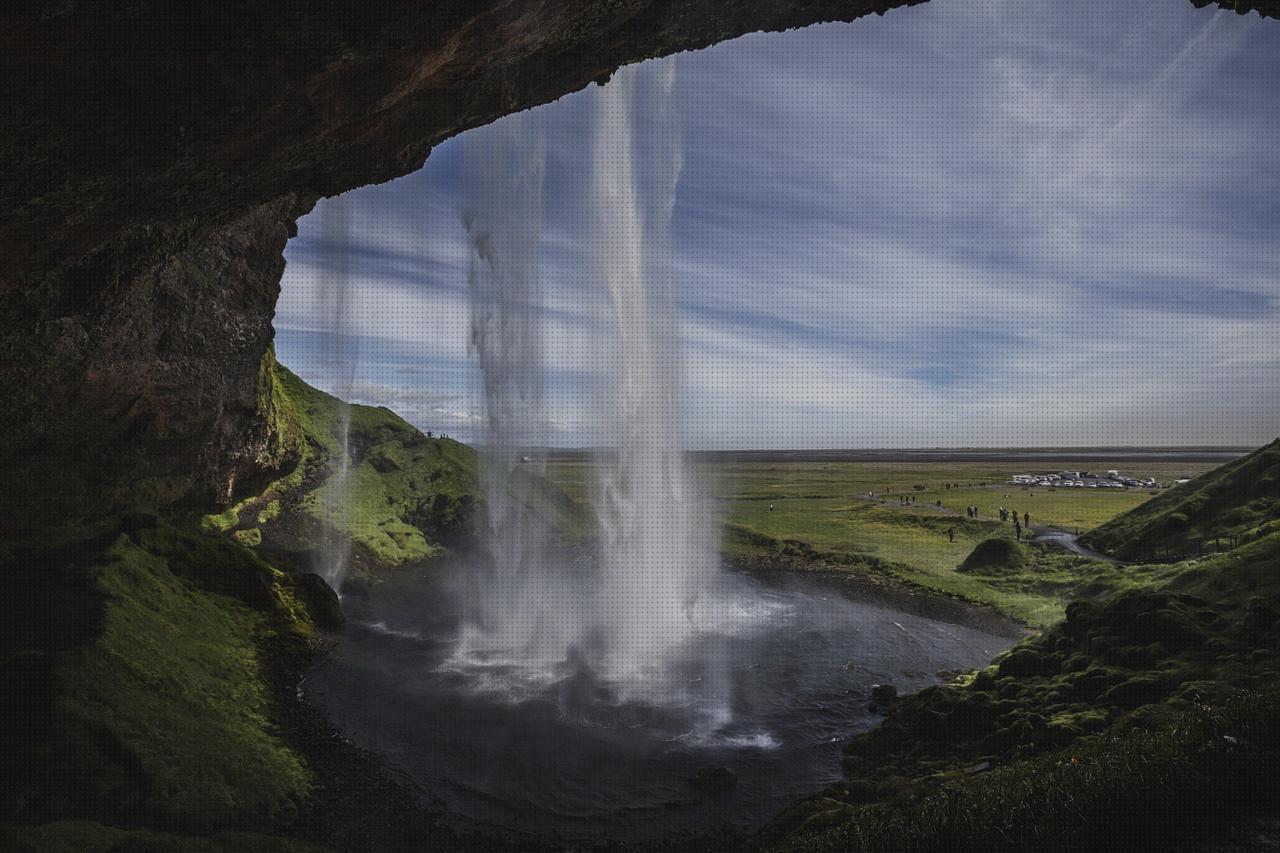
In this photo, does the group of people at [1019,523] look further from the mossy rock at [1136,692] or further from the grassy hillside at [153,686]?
the grassy hillside at [153,686]

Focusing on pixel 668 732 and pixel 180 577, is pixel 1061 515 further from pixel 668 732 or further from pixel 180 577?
pixel 180 577

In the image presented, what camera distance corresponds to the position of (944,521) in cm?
6181

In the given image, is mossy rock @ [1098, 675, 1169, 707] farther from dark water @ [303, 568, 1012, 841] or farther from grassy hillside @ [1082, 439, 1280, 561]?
grassy hillside @ [1082, 439, 1280, 561]

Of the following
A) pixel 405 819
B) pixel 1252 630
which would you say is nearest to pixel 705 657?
pixel 405 819

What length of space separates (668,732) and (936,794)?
33.0ft

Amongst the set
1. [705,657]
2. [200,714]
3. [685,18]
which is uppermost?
[685,18]

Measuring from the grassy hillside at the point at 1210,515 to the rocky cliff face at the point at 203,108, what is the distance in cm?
3306

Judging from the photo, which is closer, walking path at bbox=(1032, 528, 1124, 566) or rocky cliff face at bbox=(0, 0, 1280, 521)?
rocky cliff face at bbox=(0, 0, 1280, 521)

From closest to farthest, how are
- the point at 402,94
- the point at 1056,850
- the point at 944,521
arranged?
the point at 1056,850
the point at 402,94
the point at 944,521

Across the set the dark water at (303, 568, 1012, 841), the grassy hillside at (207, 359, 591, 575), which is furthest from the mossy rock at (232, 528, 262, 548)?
the dark water at (303, 568, 1012, 841)

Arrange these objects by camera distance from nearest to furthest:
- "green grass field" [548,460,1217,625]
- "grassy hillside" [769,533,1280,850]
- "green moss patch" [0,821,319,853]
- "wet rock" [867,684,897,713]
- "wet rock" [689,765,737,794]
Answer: "grassy hillside" [769,533,1280,850], "green moss patch" [0,821,319,853], "wet rock" [689,765,737,794], "wet rock" [867,684,897,713], "green grass field" [548,460,1217,625]

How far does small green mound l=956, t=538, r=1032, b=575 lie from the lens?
4078 cm

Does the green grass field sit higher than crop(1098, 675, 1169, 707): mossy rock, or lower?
lower

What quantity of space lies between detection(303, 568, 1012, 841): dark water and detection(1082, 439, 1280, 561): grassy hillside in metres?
15.0
